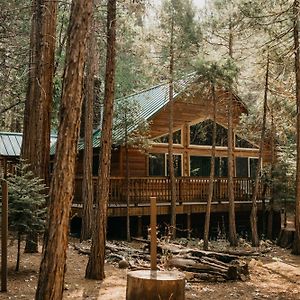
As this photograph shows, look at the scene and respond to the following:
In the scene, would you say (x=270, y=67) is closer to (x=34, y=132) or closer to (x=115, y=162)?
(x=115, y=162)

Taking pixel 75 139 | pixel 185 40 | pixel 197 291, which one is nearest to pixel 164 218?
pixel 185 40

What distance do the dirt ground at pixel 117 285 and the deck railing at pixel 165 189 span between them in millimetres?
5410

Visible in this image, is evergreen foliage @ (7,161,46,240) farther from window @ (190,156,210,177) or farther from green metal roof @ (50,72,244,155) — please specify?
window @ (190,156,210,177)

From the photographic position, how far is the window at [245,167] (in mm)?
22969

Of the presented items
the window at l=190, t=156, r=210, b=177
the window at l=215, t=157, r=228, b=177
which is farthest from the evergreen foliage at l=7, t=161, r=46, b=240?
the window at l=215, t=157, r=228, b=177

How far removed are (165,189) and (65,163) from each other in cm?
1256

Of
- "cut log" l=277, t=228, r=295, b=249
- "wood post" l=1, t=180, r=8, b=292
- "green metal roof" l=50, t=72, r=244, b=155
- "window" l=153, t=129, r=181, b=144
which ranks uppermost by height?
"green metal roof" l=50, t=72, r=244, b=155

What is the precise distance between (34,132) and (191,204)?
9.12 metres

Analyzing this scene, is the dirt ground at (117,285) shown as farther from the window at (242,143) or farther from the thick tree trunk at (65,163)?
the window at (242,143)

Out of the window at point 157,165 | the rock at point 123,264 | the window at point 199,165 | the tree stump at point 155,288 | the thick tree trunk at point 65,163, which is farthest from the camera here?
the window at point 199,165

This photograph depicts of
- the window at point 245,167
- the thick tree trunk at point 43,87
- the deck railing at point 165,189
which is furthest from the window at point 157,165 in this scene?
the thick tree trunk at point 43,87

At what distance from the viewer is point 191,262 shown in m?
9.87

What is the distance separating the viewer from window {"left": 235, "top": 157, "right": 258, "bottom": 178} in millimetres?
22969

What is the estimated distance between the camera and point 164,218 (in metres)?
18.4
